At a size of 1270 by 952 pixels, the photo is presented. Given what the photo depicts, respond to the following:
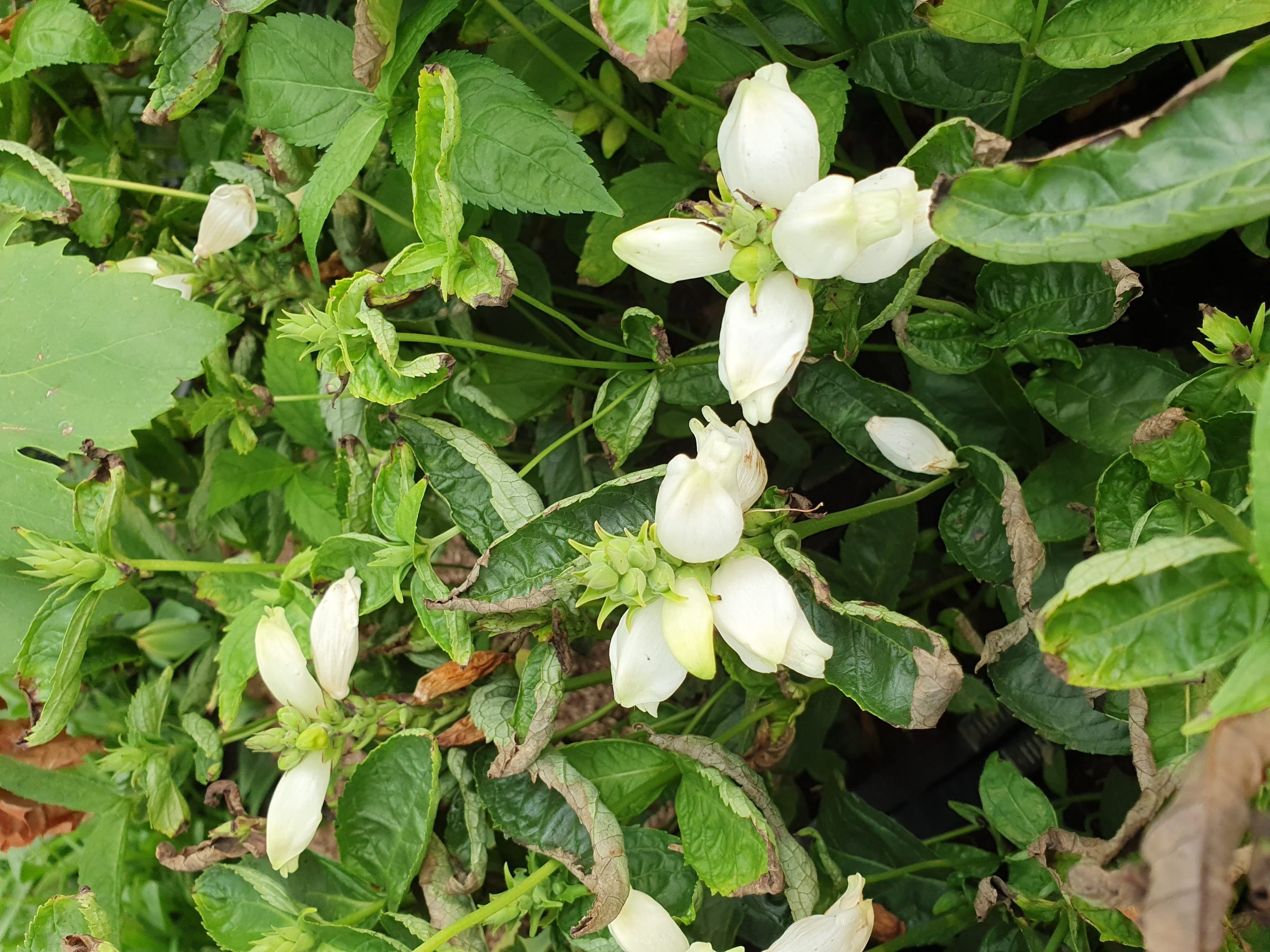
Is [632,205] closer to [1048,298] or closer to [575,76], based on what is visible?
[575,76]

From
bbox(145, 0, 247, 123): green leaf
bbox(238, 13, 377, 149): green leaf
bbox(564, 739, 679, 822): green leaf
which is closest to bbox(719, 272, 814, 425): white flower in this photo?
bbox(564, 739, 679, 822): green leaf

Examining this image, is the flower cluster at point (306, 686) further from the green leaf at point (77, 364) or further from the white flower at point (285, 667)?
the green leaf at point (77, 364)

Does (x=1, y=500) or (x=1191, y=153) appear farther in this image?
(x=1, y=500)

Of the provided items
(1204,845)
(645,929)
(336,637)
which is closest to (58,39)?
(336,637)

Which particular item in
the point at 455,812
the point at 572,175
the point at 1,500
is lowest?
the point at 455,812

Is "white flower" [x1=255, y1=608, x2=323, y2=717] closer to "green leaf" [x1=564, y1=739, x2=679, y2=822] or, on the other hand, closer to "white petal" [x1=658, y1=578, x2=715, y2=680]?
"green leaf" [x1=564, y1=739, x2=679, y2=822]

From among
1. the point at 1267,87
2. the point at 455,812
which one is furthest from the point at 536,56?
the point at 455,812

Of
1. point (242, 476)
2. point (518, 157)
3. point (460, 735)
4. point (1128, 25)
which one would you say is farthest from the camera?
point (242, 476)

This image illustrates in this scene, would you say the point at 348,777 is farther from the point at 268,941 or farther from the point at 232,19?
the point at 232,19
